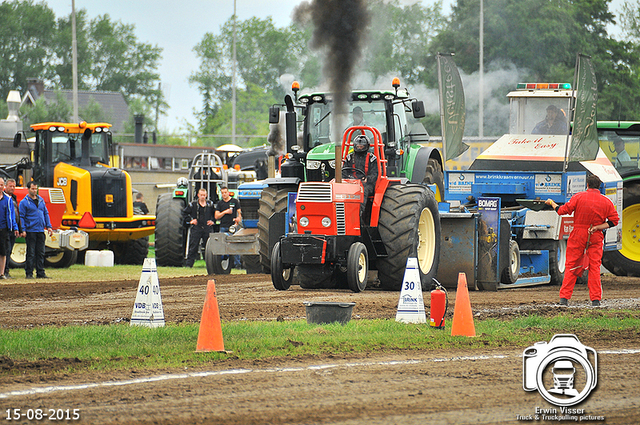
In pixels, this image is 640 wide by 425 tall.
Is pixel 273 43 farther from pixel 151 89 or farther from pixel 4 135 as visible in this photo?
pixel 4 135

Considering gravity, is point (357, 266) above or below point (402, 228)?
below

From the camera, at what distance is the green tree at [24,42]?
248 feet

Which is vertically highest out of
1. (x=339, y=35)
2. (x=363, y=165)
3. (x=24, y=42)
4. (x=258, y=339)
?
(x=24, y=42)

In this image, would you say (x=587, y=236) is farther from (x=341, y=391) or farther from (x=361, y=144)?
(x=341, y=391)

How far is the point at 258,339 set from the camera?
8164 millimetres

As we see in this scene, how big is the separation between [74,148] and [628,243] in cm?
1271

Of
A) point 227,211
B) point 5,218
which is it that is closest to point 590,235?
point 227,211

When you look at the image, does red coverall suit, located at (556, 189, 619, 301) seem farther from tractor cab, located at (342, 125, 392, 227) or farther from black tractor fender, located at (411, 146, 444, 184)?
black tractor fender, located at (411, 146, 444, 184)

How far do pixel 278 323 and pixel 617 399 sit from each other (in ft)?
13.6

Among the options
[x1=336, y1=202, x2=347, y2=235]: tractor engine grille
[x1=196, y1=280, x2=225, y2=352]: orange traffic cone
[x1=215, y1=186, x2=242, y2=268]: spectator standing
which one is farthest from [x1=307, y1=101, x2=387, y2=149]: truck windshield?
[x1=196, y1=280, x2=225, y2=352]: orange traffic cone

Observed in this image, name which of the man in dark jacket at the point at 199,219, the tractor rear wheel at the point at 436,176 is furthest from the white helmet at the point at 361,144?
the man in dark jacket at the point at 199,219

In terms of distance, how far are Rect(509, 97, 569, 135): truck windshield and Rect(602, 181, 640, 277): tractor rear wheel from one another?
1690mm

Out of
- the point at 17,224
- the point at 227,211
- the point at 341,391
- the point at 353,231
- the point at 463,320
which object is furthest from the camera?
the point at 227,211

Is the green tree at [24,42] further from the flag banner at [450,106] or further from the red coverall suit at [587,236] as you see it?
the red coverall suit at [587,236]
